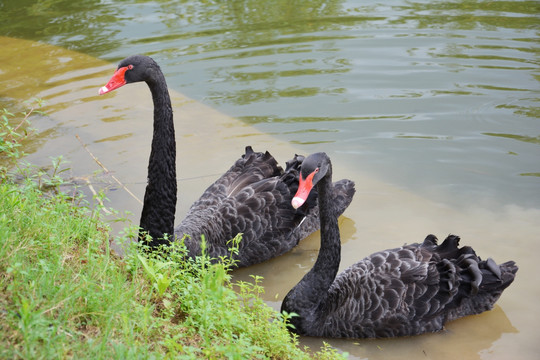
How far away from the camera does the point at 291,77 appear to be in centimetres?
881

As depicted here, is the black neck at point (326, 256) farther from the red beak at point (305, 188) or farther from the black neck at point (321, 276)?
the red beak at point (305, 188)

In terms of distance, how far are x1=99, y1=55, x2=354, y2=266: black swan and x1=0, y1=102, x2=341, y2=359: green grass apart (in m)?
0.72

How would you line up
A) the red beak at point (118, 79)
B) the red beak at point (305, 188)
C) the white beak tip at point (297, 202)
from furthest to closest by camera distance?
the red beak at point (118, 79) → the red beak at point (305, 188) → the white beak tip at point (297, 202)

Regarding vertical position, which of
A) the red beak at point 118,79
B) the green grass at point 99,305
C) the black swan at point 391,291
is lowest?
the black swan at point 391,291

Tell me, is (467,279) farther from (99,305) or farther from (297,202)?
(99,305)

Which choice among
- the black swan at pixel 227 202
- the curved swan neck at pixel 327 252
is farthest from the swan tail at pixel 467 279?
the black swan at pixel 227 202

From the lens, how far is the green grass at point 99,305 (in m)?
2.82

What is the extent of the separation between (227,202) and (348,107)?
293 centimetres

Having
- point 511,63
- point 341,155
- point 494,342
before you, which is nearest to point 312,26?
point 511,63

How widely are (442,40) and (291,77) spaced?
2.40 metres

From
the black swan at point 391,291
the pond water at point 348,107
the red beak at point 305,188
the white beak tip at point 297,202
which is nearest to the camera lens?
the white beak tip at point 297,202

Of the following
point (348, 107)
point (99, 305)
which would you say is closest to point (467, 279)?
point (99, 305)

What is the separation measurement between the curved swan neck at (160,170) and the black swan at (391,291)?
1053 mm

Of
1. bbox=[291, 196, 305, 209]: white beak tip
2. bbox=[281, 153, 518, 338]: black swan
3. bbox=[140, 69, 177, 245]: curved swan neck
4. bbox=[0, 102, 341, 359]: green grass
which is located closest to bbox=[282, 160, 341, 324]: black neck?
bbox=[281, 153, 518, 338]: black swan
